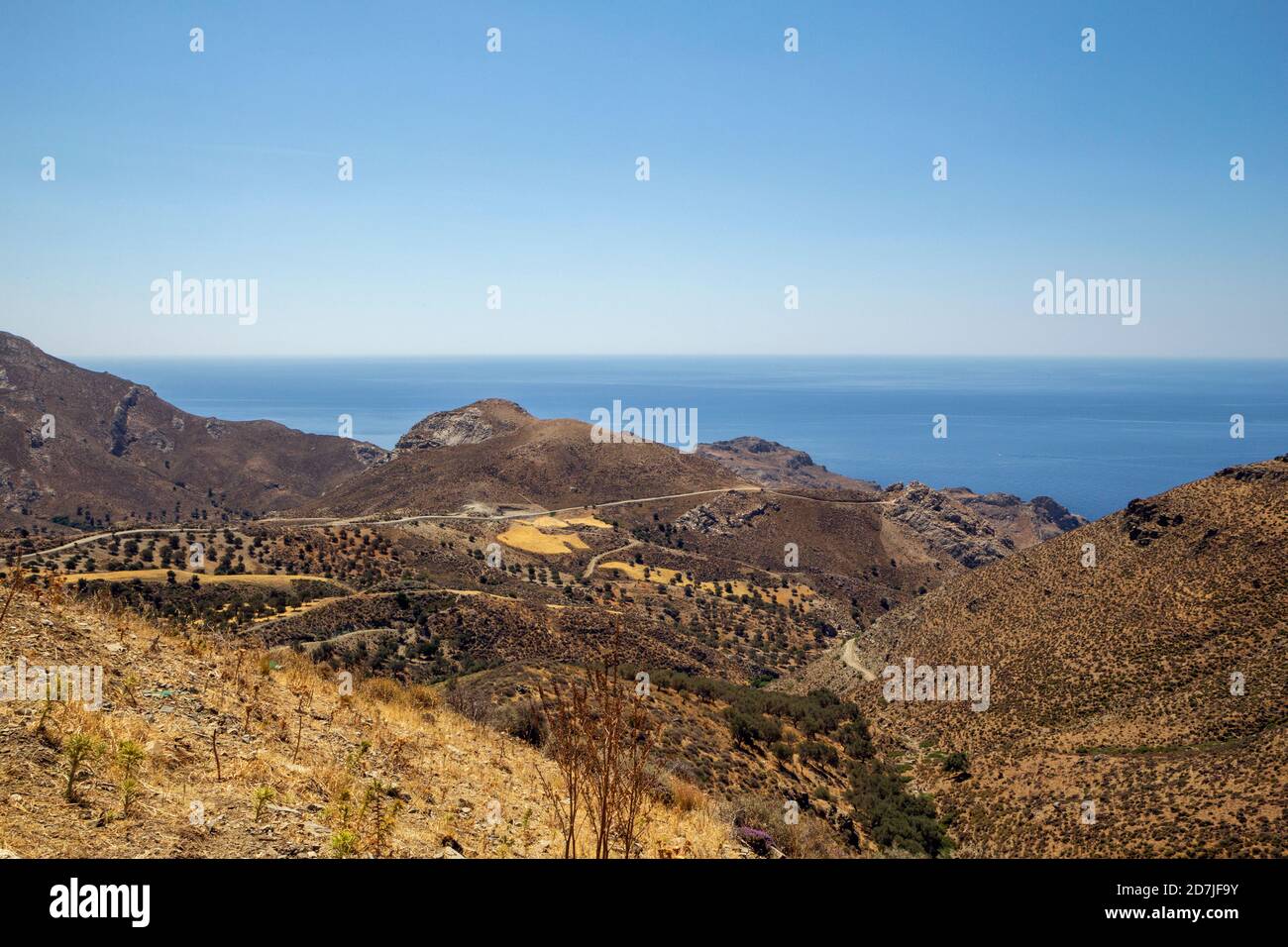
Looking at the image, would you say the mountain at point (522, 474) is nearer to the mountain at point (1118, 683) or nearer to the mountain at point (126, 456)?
the mountain at point (126, 456)

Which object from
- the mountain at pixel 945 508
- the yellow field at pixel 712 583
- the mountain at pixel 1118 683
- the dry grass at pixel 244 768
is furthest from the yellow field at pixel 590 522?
the dry grass at pixel 244 768

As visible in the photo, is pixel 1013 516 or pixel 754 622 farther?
pixel 1013 516

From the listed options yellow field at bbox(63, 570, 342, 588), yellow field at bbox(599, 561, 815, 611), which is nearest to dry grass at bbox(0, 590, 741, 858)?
yellow field at bbox(63, 570, 342, 588)

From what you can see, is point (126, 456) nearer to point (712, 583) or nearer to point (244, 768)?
point (712, 583)
